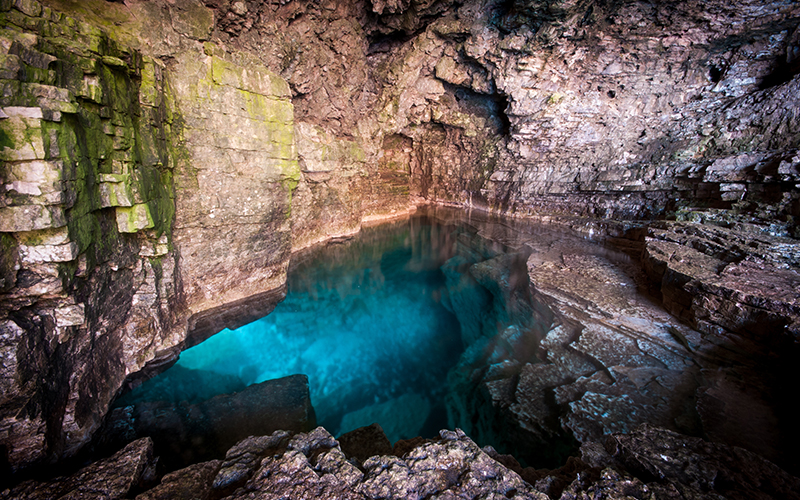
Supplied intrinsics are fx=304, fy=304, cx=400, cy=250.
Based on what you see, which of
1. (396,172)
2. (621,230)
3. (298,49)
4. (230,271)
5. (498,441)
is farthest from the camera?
(396,172)

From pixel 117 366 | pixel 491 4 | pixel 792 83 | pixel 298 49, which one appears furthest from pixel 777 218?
pixel 117 366

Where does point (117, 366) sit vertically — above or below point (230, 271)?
below

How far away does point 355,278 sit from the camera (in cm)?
937

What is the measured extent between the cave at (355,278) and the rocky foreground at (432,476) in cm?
2

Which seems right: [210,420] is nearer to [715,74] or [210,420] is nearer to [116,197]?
[116,197]

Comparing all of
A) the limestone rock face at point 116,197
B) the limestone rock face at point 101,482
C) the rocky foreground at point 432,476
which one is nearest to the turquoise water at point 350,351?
the limestone rock face at point 116,197

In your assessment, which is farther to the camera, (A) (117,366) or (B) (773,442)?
(A) (117,366)

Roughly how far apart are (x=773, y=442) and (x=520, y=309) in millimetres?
3536

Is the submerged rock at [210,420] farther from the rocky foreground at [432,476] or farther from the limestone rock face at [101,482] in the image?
the rocky foreground at [432,476]

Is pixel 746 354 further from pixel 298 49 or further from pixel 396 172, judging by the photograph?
pixel 396 172

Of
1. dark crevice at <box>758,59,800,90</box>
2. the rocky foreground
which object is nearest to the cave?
the rocky foreground

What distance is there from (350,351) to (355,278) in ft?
11.9

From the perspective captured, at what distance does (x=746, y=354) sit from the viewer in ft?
A: 12.5

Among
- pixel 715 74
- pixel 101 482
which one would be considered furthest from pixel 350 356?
pixel 715 74
